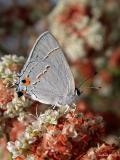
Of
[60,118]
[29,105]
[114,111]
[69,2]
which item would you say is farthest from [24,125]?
[69,2]

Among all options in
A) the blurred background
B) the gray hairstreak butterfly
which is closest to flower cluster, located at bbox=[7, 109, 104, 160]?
the gray hairstreak butterfly

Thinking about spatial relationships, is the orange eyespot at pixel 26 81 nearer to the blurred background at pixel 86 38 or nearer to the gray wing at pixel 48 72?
the gray wing at pixel 48 72

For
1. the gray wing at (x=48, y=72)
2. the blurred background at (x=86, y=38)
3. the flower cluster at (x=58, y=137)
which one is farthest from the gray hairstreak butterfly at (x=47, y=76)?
the blurred background at (x=86, y=38)

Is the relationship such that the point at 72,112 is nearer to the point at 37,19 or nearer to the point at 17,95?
the point at 17,95

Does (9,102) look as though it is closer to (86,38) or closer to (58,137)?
(58,137)

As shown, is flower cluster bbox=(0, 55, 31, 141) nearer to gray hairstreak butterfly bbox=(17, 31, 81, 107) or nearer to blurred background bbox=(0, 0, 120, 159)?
gray hairstreak butterfly bbox=(17, 31, 81, 107)

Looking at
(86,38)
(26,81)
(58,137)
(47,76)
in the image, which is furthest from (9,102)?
(86,38)
